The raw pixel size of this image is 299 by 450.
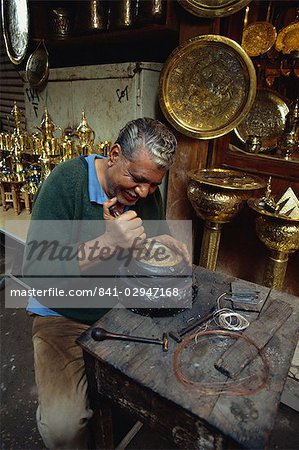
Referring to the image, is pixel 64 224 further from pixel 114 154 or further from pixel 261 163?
pixel 261 163

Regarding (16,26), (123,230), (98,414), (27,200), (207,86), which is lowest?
(98,414)

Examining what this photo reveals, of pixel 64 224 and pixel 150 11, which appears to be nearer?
pixel 64 224

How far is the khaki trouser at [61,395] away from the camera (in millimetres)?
1434

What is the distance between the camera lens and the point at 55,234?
1654 millimetres

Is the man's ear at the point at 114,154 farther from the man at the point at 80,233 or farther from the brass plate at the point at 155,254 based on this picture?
the brass plate at the point at 155,254

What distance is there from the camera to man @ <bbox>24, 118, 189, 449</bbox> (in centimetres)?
146

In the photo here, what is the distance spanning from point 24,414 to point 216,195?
7.41ft

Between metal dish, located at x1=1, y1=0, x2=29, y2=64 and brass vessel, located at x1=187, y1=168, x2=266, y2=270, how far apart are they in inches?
121

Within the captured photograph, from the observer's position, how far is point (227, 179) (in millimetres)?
2703

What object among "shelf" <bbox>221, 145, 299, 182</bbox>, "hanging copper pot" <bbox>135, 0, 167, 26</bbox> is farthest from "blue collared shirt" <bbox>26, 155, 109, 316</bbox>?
"hanging copper pot" <bbox>135, 0, 167, 26</bbox>

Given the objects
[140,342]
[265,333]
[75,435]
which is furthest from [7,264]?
[265,333]

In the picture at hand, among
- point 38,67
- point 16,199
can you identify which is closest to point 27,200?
point 16,199

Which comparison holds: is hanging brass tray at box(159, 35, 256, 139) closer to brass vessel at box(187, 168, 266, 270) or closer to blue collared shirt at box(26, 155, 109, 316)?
brass vessel at box(187, 168, 266, 270)

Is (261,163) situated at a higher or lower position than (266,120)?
lower
